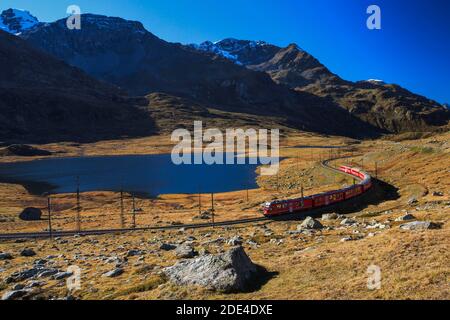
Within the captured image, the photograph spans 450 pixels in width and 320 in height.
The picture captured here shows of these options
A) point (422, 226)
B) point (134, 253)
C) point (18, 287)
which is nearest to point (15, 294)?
point (18, 287)

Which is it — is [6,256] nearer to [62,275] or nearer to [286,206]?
[62,275]

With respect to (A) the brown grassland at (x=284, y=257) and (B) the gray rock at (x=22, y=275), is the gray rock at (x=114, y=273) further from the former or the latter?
(B) the gray rock at (x=22, y=275)

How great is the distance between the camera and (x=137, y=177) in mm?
158000

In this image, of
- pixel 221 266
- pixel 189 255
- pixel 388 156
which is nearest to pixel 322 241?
pixel 189 255

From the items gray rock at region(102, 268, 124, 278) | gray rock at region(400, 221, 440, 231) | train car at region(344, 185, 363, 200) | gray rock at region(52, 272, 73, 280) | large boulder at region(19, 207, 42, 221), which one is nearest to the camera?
gray rock at region(52, 272, 73, 280)

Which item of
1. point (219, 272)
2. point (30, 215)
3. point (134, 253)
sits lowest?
point (30, 215)

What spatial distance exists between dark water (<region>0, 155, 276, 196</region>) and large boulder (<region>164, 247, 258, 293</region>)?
100319 millimetres

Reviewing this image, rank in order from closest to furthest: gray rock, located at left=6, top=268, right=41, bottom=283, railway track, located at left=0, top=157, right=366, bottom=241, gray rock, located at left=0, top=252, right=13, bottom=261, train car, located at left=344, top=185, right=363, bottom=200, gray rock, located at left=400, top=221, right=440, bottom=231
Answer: gray rock, located at left=6, top=268, right=41, bottom=283
gray rock, located at left=400, top=221, right=440, bottom=231
gray rock, located at left=0, top=252, right=13, bottom=261
railway track, located at left=0, top=157, right=366, bottom=241
train car, located at left=344, top=185, right=363, bottom=200

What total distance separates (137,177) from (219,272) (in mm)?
139456

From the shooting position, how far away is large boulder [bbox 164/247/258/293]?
22.3 metres

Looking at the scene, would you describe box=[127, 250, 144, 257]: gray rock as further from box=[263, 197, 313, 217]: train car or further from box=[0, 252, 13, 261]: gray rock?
box=[263, 197, 313, 217]: train car

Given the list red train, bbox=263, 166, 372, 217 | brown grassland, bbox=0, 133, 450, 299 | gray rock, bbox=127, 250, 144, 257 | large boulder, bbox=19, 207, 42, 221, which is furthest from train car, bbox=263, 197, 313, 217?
large boulder, bbox=19, 207, 42, 221

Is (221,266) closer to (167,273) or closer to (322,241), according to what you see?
(167,273)
